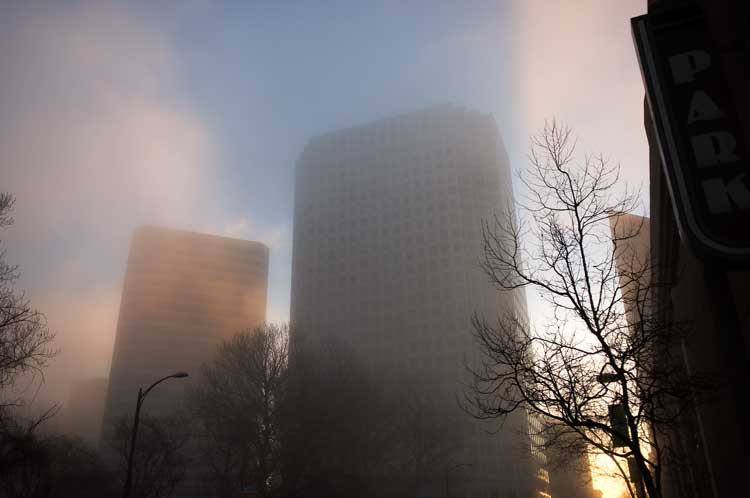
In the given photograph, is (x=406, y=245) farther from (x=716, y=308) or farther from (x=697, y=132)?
(x=716, y=308)

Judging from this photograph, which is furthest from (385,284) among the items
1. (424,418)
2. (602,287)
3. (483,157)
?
(602,287)

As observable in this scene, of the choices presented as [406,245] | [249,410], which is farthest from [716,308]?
[406,245]

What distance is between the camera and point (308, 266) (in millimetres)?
147250

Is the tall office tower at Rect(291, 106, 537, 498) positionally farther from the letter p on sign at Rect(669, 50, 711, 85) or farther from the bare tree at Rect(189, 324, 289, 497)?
the letter p on sign at Rect(669, 50, 711, 85)

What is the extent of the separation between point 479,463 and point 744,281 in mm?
100732

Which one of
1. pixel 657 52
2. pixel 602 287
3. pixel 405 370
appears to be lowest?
pixel 602 287

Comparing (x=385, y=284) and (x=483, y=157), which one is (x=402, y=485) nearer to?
(x=385, y=284)

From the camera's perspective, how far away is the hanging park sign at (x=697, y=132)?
6.15 metres

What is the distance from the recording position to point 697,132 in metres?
6.85

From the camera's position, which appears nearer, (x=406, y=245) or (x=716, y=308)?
(x=716, y=308)

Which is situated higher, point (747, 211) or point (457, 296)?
A: point (457, 296)

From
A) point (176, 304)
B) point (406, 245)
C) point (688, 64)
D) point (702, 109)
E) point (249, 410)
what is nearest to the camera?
point (702, 109)

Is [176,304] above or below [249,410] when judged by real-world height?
above

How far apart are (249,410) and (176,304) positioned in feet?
352
